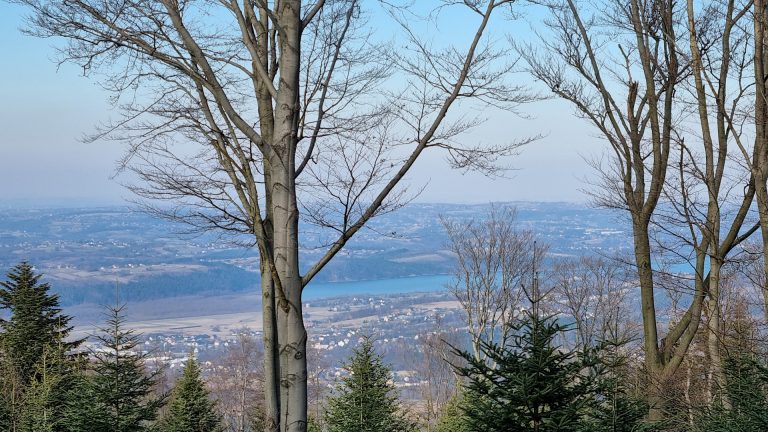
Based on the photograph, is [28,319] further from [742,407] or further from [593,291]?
[742,407]

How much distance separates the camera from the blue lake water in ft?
225

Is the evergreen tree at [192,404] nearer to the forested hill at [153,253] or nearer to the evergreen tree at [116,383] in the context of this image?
the evergreen tree at [116,383]

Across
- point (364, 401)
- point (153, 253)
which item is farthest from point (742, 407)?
point (153, 253)

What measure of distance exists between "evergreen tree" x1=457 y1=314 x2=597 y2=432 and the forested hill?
140 feet

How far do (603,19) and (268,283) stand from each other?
4855 mm

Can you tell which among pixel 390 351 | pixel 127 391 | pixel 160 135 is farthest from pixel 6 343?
pixel 390 351

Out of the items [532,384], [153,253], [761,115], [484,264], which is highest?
[153,253]

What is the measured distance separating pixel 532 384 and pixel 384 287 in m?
70.1

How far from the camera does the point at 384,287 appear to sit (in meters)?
73.6

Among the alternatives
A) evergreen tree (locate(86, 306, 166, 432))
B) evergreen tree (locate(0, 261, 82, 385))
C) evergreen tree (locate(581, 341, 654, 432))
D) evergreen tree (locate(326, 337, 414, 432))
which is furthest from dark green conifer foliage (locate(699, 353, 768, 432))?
evergreen tree (locate(0, 261, 82, 385))

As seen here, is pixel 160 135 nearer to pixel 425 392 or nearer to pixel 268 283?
pixel 268 283

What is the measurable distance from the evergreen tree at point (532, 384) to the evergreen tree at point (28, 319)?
17.0 meters

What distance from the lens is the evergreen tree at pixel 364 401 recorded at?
1248 centimetres

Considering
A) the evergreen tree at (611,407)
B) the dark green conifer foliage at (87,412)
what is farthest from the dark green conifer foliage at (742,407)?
the dark green conifer foliage at (87,412)
